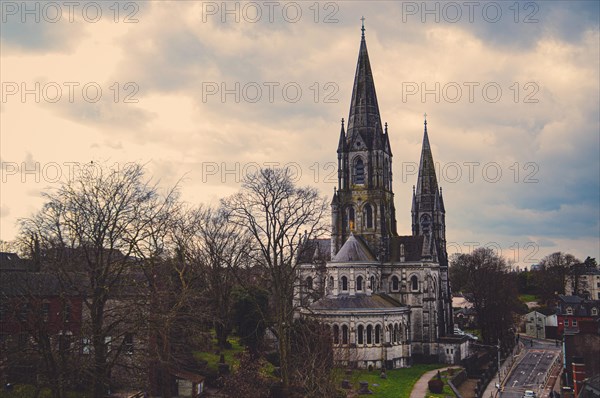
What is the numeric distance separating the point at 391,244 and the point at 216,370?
99.5ft

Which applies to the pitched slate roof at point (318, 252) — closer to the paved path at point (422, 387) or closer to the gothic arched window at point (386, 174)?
the gothic arched window at point (386, 174)

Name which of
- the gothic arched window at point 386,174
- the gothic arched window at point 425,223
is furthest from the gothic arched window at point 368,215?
the gothic arched window at point 425,223

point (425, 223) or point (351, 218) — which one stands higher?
point (351, 218)

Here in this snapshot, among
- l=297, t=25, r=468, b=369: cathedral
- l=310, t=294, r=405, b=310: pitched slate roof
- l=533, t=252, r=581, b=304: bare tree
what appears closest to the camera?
l=297, t=25, r=468, b=369: cathedral

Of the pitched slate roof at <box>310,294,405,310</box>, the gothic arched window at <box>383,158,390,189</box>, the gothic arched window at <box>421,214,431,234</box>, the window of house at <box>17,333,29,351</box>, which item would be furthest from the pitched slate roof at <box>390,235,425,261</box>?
the window of house at <box>17,333,29,351</box>

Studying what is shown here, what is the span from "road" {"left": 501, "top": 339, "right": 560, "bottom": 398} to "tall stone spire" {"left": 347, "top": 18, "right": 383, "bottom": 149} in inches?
1148

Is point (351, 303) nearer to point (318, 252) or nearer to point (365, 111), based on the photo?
point (318, 252)

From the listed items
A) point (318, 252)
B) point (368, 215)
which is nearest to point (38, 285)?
point (368, 215)

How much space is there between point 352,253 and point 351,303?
646 cm

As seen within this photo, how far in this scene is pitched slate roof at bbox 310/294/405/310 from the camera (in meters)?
57.2

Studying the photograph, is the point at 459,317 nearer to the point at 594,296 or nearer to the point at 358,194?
the point at 594,296

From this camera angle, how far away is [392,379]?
166 ft

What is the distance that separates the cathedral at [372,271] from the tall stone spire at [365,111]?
119 millimetres

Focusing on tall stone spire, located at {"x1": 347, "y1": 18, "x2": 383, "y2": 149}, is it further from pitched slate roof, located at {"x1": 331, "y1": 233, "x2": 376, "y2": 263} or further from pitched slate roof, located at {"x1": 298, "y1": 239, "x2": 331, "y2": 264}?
pitched slate roof, located at {"x1": 298, "y1": 239, "x2": 331, "y2": 264}
